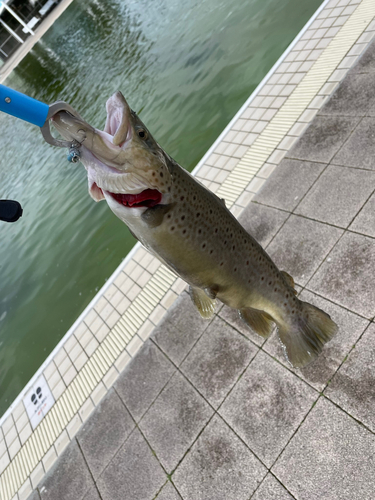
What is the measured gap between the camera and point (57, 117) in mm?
1746

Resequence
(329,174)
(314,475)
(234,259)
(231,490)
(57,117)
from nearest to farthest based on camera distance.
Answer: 1. (57,117)
2. (234,259)
3. (314,475)
4. (231,490)
5. (329,174)

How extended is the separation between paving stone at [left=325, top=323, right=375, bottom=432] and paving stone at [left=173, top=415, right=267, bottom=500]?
3.52 feet

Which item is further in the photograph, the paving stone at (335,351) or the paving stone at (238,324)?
the paving stone at (238,324)

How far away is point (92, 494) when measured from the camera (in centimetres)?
464

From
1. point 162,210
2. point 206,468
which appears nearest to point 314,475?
point 206,468

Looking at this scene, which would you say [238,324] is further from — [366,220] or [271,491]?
[366,220]

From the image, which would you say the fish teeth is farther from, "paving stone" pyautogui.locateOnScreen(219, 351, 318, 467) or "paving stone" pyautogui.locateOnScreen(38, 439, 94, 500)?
"paving stone" pyautogui.locateOnScreen(38, 439, 94, 500)

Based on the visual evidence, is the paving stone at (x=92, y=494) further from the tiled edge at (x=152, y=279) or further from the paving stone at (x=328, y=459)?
the paving stone at (x=328, y=459)

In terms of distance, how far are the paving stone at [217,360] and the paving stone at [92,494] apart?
70.1 inches

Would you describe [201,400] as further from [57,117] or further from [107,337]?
[57,117]

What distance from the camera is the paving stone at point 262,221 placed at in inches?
218

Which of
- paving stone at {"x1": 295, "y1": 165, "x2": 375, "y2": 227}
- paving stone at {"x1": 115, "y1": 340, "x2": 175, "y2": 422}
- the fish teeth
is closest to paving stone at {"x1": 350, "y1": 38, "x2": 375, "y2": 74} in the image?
paving stone at {"x1": 295, "y1": 165, "x2": 375, "y2": 227}

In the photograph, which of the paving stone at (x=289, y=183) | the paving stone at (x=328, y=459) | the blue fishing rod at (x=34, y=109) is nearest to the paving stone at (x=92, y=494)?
the paving stone at (x=328, y=459)

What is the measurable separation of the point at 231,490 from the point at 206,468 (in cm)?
36
